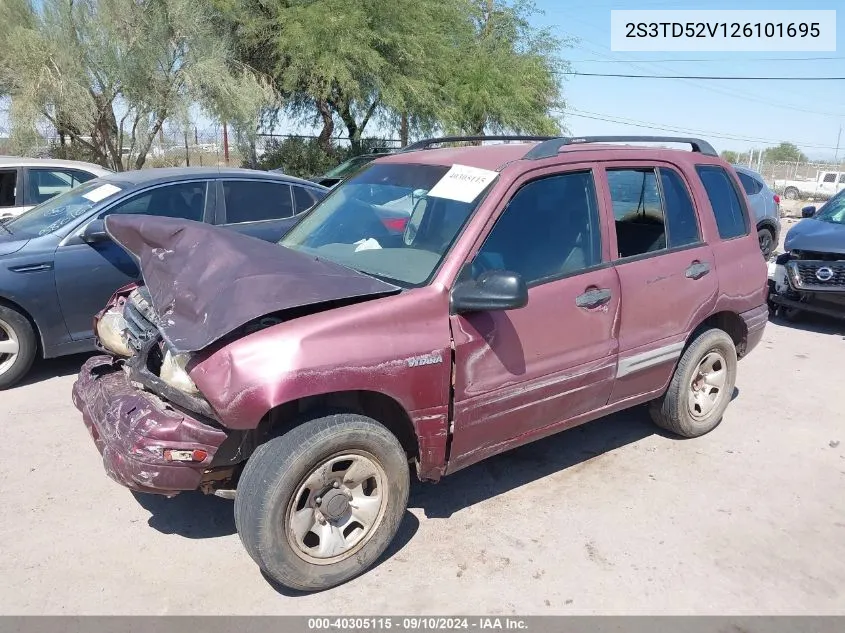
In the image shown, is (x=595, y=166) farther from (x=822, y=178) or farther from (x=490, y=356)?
(x=822, y=178)

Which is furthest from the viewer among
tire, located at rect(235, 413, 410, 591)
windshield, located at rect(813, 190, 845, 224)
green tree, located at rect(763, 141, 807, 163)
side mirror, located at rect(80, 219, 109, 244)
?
green tree, located at rect(763, 141, 807, 163)

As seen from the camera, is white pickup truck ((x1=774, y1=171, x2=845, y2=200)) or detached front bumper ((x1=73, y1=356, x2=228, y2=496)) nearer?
detached front bumper ((x1=73, y1=356, x2=228, y2=496))

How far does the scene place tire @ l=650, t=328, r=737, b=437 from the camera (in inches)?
176

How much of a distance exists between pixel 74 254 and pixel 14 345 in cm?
82

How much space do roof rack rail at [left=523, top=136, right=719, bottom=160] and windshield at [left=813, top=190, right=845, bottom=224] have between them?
14.3 ft

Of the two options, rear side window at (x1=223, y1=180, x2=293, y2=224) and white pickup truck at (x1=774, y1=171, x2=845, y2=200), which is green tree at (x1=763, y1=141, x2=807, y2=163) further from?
rear side window at (x1=223, y1=180, x2=293, y2=224)

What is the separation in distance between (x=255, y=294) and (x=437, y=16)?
65.6 feet

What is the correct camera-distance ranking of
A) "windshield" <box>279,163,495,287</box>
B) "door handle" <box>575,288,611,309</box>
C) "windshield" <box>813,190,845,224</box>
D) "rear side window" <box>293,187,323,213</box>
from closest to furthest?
"windshield" <box>279,163,495,287</box>, "door handle" <box>575,288,611,309</box>, "rear side window" <box>293,187,323,213</box>, "windshield" <box>813,190,845,224</box>

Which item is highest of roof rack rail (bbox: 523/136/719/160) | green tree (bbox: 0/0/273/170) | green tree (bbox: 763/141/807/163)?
green tree (bbox: 0/0/273/170)

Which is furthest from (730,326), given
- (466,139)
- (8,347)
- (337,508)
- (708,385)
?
(8,347)

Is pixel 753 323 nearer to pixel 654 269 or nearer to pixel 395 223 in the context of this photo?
pixel 654 269

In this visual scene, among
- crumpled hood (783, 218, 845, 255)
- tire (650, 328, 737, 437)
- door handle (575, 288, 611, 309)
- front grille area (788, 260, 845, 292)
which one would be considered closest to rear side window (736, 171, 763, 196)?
crumpled hood (783, 218, 845, 255)

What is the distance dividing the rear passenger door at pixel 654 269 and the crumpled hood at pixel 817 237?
Result: 12.6 feet

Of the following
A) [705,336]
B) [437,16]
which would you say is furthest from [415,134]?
[705,336]
